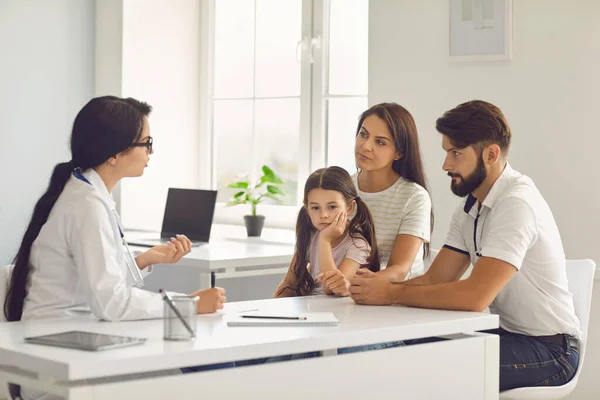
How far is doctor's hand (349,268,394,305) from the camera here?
2.46 metres

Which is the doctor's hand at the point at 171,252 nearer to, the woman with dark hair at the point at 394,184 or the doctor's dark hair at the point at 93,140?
the doctor's dark hair at the point at 93,140

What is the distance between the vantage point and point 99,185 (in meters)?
2.32

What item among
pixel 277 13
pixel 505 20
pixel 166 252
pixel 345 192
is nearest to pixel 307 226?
pixel 345 192

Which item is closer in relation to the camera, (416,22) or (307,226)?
(307,226)

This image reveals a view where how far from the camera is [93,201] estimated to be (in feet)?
7.26

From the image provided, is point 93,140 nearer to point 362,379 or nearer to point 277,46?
point 362,379

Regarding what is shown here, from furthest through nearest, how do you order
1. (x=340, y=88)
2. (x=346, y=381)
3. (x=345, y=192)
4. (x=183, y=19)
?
(x=183, y=19), (x=340, y=88), (x=345, y=192), (x=346, y=381)

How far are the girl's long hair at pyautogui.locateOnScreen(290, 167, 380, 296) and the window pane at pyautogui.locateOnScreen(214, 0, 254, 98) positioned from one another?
2.10 m

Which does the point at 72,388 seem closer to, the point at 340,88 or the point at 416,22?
the point at 416,22

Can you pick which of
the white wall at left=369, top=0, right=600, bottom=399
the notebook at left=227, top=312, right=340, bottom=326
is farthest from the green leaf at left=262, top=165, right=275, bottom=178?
the notebook at left=227, top=312, right=340, bottom=326

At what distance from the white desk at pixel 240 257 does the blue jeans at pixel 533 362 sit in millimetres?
1156

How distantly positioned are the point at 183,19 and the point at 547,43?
2.33 m

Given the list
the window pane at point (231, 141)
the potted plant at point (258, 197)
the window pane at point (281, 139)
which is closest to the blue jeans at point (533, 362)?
the potted plant at point (258, 197)

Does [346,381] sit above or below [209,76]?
below
